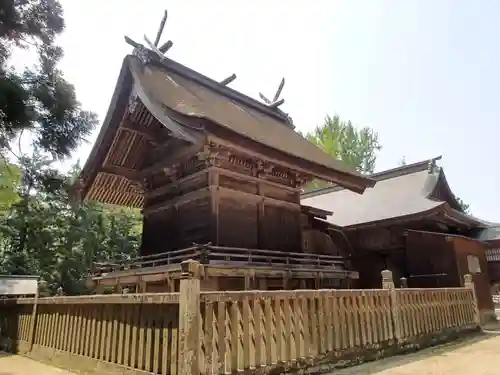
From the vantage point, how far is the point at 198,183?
9328 mm

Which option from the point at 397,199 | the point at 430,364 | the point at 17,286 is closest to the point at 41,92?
the point at 430,364

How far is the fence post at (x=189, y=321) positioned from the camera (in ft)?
13.7

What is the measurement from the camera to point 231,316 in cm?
468

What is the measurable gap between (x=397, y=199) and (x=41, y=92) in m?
12.5

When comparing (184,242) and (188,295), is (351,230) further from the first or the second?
(188,295)

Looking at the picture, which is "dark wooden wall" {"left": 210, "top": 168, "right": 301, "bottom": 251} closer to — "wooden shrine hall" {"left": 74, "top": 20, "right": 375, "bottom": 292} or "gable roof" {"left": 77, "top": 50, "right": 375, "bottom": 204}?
"wooden shrine hall" {"left": 74, "top": 20, "right": 375, "bottom": 292}

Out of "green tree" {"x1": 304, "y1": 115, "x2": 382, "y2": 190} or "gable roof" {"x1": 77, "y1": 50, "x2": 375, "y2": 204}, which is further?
"green tree" {"x1": 304, "y1": 115, "x2": 382, "y2": 190}

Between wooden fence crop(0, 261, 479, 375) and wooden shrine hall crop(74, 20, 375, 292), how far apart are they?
1.87 meters

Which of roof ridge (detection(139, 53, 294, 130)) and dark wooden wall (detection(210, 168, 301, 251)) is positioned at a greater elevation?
roof ridge (detection(139, 53, 294, 130))

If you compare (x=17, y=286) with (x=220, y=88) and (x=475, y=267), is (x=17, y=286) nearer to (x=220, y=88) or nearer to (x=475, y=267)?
(x=220, y=88)

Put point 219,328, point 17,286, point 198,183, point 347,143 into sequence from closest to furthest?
point 219,328
point 198,183
point 17,286
point 347,143

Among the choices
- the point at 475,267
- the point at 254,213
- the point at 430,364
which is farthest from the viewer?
the point at 475,267

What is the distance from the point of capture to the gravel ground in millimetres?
5652

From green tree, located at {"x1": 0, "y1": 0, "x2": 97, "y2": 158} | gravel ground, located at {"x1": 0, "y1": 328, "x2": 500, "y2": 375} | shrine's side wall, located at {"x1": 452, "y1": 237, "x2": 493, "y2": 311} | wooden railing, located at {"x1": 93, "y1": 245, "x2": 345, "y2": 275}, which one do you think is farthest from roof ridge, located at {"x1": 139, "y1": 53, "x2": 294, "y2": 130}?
gravel ground, located at {"x1": 0, "y1": 328, "x2": 500, "y2": 375}
